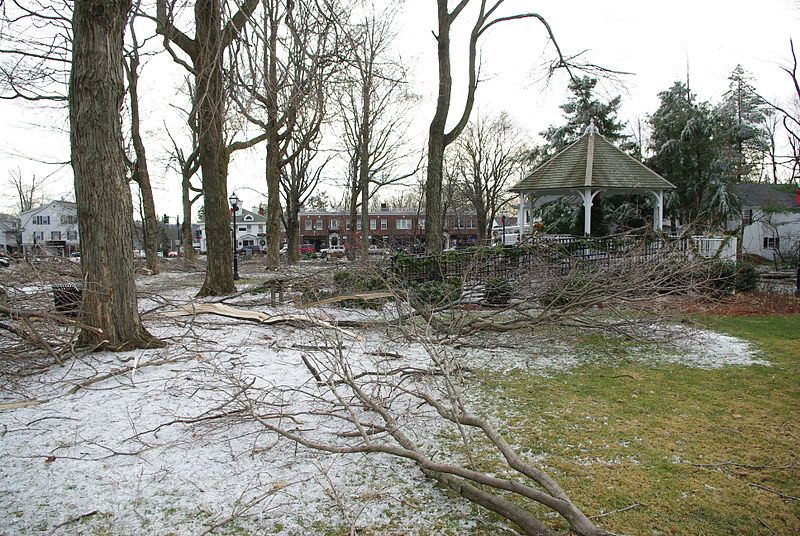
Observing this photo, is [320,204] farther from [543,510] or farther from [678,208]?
[543,510]

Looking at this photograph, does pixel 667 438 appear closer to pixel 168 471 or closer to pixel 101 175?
pixel 168 471

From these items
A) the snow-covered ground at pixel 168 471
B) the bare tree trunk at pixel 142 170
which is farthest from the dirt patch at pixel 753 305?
the bare tree trunk at pixel 142 170

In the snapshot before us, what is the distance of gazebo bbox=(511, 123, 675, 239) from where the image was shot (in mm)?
16094

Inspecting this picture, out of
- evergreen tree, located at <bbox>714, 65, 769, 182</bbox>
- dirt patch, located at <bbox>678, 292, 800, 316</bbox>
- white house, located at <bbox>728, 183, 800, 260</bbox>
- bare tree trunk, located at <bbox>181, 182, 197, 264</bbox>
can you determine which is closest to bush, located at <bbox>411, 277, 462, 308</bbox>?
dirt patch, located at <bbox>678, 292, 800, 316</bbox>

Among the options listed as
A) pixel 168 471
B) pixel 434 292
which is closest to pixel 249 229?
pixel 434 292

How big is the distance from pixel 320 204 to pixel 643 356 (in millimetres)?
58319

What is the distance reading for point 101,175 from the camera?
6.76 m

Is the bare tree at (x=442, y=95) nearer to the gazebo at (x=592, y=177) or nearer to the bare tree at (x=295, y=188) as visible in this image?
the gazebo at (x=592, y=177)

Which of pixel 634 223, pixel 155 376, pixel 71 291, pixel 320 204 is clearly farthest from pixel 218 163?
pixel 320 204

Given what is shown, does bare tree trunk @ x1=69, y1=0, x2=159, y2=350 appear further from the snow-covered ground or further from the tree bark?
the tree bark

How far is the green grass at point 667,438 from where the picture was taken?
308 centimetres

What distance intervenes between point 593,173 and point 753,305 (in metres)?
6.07

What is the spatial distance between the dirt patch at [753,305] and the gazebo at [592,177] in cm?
362

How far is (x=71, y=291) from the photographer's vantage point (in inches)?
291
